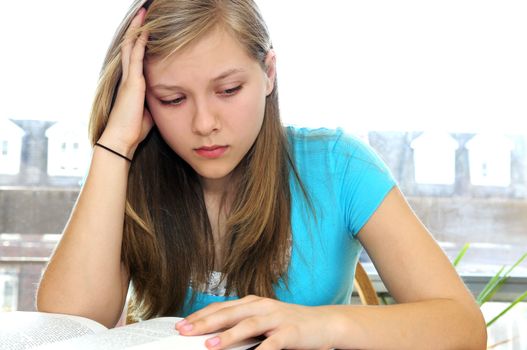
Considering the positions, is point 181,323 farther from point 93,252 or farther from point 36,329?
point 93,252

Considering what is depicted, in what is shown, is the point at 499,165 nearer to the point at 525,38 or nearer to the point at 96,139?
the point at 525,38

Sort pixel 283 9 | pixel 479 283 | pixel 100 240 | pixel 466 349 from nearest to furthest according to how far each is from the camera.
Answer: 1. pixel 466 349
2. pixel 100 240
3. pixel 283 9
4. pixel 479 283

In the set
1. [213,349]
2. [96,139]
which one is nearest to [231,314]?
[213,349]

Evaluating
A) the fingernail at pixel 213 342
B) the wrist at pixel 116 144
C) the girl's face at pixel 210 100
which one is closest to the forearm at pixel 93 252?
the wrist at pixel 116 144

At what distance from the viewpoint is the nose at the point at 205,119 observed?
1.19m

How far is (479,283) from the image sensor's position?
2.51 m

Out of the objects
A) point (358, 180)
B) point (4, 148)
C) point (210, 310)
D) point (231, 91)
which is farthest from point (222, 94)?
point (4, 148)

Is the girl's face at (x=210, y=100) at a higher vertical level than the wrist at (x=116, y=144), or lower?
higher

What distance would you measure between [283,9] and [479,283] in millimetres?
1088

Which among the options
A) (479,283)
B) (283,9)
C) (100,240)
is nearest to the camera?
(100,240)

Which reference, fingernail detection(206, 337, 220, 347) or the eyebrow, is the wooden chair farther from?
fingernail detection(206, 337, 220, 347)

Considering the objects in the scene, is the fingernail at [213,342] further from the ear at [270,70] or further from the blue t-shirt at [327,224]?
the ear at [270,70]

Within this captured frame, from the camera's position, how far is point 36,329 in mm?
902

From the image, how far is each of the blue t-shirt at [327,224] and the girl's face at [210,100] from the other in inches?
6.6
